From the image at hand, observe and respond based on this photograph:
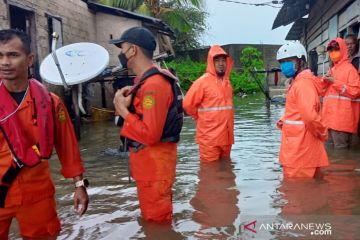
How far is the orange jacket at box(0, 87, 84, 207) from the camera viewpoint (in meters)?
2.86

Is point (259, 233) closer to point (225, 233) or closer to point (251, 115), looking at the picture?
point (225, 233)

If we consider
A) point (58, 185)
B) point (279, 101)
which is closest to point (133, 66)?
point (58, 185)

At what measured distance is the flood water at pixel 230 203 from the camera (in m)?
3.98

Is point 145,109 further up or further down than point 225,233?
further up

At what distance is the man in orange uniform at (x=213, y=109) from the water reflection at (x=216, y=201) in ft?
1.00

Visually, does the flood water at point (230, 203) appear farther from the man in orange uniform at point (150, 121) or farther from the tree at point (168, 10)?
the tree at point (168, 10)

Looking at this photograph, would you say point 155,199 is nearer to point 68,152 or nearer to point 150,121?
point 150,121

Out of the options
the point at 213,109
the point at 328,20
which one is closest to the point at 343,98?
the point at 213,109

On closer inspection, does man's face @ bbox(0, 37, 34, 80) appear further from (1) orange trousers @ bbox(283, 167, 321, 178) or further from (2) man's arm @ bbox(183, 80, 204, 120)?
(2) man's arm @ bbox(183, 80, 204, 120)

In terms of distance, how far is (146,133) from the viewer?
A: 315cm

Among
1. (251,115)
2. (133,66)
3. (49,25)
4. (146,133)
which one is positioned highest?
(49,25)

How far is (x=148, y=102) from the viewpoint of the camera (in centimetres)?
317

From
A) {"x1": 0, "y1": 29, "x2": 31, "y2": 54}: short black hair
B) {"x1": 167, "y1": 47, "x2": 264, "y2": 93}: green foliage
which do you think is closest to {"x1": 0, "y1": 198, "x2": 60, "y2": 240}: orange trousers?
{"x1": 0, "y1": 29, "x2": 31, "y2": 54}: short black hair

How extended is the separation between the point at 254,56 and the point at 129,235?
94.6 ft
